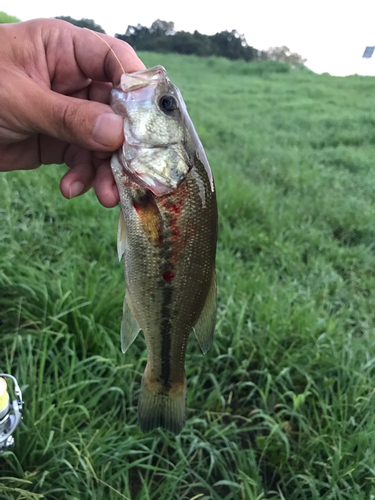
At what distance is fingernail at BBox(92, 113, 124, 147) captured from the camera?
4.50ft

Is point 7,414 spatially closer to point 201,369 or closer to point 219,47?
point 201,369

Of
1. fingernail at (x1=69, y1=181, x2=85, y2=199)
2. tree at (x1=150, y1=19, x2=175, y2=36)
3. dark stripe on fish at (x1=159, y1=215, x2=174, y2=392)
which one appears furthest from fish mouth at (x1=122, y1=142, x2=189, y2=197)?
tree at (x1=150, y1=19, x2=175, y2=36)

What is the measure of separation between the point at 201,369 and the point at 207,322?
1.13 metres

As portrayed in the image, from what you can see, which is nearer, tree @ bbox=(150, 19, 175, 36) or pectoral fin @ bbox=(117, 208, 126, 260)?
pectoral fin @ bbox=(117, 208, 126, 260)

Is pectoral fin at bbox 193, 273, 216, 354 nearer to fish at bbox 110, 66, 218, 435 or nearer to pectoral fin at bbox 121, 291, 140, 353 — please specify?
fish at bbox 110, 66, 218, 435

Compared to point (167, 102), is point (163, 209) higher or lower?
lower

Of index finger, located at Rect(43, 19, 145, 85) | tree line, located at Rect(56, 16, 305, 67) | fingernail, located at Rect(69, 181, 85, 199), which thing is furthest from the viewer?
tree line, located at Rect(56, 16, 305, 67)

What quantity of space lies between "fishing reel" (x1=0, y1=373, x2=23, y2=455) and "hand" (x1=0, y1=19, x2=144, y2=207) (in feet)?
2.86

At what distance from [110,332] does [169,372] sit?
939 millimetres

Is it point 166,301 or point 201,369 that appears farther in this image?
point 201,369

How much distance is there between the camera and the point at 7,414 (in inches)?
62.2

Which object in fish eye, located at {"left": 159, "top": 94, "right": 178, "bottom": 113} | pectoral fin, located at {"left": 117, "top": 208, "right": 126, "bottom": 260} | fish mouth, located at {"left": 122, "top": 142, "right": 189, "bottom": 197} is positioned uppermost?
fish eye, located at {"left": 159, "top": 94, "right": 178, "bottom": 113}

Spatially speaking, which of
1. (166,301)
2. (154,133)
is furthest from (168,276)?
(154,133)

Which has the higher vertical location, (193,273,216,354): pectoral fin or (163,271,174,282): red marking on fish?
(163,271,174,282): red marking on fish
